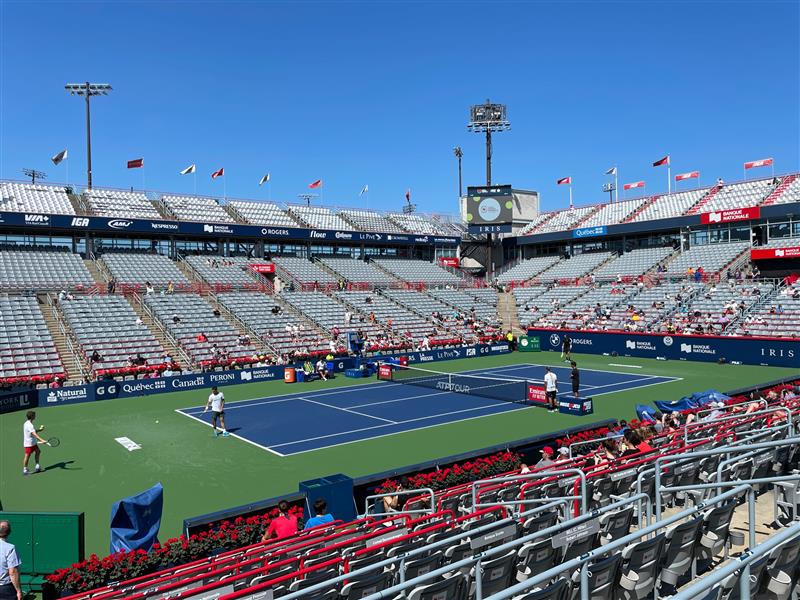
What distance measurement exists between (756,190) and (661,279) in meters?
14.0

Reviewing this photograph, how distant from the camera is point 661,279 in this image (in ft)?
168

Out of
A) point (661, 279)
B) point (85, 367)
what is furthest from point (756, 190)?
point (85, 367)

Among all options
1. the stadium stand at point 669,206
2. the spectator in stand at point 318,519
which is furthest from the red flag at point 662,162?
the spectator in stand at point 318,519

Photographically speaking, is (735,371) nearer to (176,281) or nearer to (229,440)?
(229,440)

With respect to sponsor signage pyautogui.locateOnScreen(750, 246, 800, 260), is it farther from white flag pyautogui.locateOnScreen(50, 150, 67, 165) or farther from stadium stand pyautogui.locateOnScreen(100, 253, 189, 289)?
white flag pyautogui.locateOnScreen(50, 150, 67, 165)

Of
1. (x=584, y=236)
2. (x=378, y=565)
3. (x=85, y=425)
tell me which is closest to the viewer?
A: (x=378, y=565)

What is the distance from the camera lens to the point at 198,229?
50.5m

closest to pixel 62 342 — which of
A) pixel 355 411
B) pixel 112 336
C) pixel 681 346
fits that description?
pixel 112 336

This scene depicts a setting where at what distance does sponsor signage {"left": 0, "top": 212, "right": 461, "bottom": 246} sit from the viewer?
43.1 meters

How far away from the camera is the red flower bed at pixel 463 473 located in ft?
42.2

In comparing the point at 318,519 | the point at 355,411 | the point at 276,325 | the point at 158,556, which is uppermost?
the point at 276,325

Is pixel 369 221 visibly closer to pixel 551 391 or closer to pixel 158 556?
pixel 551 391

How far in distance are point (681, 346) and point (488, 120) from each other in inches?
1446

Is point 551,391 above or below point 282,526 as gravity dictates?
below
